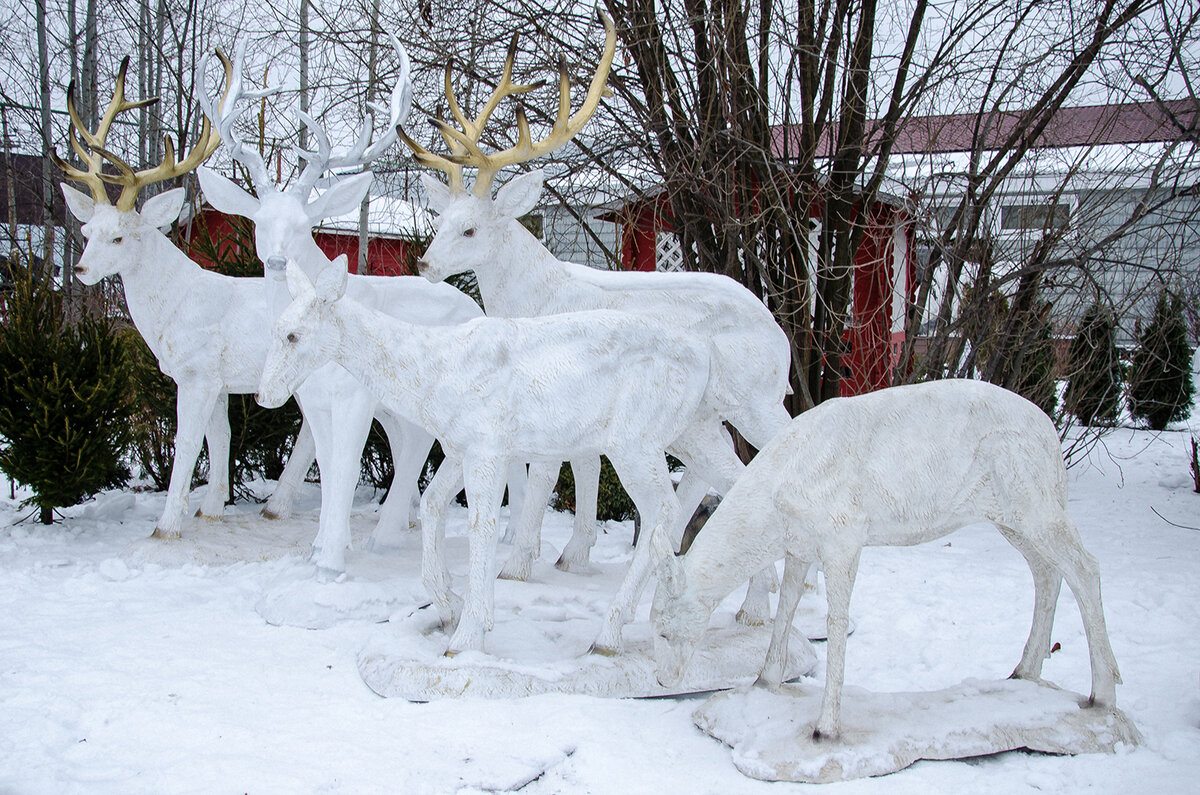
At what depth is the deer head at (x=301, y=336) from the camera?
12.0 feet

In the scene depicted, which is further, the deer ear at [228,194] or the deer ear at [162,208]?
the deer ear at [162,208]

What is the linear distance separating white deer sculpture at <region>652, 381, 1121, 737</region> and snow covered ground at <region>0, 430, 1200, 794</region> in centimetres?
37

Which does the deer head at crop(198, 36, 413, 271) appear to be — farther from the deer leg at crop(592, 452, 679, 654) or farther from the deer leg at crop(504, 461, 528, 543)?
the deer leg at crop(592, 452, 679, 654)

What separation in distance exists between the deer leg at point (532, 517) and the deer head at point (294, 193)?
173 centimetres

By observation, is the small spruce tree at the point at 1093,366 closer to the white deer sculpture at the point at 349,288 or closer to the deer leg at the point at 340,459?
the white deer sculpture at the point at 349,288

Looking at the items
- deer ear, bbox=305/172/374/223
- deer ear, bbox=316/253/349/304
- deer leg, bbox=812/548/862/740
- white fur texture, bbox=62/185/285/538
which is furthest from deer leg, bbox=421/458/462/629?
white fur texture, bbox=62/185/285/538

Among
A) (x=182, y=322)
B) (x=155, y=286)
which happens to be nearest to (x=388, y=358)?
(x=182, y=322)

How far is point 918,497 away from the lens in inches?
122

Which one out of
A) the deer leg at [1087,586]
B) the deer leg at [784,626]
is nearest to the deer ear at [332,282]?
the deer leg at [784,626]

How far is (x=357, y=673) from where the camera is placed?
12.6 ft

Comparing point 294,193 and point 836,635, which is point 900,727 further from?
point 294,193

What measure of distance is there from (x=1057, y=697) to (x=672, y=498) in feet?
5.20

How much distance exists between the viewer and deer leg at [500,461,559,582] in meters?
5.11

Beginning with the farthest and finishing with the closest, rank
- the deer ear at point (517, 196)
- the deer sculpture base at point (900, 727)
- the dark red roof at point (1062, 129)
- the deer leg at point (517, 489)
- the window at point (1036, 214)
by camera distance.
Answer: the window at point (1036, 214)
the dark red roof at point (1062, 129)
the deer leg at point (517, 489)
the deer ear at point (517, 196)
the deer sculpture base at point (900, 727)
